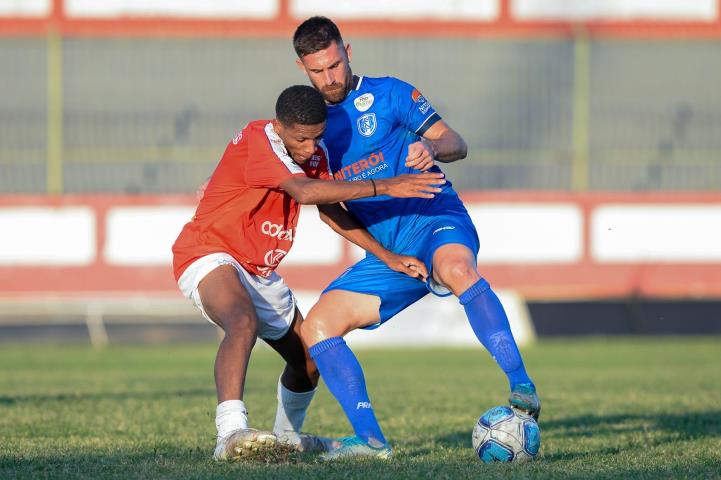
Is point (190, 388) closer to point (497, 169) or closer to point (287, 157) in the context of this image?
point (287, 157)

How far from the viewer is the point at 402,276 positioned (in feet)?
21.4

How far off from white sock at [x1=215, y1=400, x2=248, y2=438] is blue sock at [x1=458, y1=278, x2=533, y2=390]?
116 centimetres

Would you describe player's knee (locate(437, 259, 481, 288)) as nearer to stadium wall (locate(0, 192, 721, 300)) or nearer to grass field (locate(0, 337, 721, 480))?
grass field (locate(0, 337, 721, 480))

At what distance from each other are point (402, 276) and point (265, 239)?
2.38 feet

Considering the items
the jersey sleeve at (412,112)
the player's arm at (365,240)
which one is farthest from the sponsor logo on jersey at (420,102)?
the player's arm at (365,240)

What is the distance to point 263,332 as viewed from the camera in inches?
260

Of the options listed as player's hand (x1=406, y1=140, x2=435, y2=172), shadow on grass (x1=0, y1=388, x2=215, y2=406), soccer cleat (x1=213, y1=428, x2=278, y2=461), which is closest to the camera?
soccer cleat (x1=213, y1=428, x2=278, y2=461)

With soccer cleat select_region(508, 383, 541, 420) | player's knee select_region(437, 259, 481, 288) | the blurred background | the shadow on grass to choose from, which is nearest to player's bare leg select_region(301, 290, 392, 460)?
player's knee select_region(437, 259, 481, 288)

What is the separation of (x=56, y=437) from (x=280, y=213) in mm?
1891

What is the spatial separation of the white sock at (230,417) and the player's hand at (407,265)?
1.09 metres

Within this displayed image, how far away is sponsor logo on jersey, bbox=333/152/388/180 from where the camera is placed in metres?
6.61

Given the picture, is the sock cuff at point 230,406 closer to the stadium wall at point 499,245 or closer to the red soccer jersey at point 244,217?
the red soccer jersey at point 244,217

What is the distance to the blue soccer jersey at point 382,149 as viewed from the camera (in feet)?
21.7

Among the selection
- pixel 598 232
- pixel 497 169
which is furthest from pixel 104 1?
pixel 598 232
